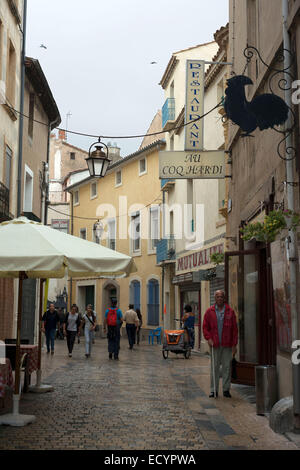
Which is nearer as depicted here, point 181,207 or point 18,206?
point 18,206

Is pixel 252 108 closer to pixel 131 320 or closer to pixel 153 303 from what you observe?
pixel 131 320

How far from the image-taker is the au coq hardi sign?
13211 millimetres

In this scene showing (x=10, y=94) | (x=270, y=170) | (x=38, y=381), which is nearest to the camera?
(x=270, y=170)

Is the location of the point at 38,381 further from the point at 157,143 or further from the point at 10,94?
the point at 157,143

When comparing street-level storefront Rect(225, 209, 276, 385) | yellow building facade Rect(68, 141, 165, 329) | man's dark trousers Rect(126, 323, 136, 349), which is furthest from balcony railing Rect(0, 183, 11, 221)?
yellow building facade Rect(68, 141, 165, 329)

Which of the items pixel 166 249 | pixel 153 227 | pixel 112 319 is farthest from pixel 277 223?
pixel 153 227

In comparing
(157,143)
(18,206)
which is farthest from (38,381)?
(157,143)

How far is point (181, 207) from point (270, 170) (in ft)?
55.3

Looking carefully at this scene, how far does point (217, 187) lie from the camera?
63.9 feet

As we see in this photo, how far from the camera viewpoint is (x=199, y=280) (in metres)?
20.2

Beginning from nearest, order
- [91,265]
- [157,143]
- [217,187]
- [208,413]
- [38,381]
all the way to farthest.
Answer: [91,265], [208,413], [38,381], [217,187], [157,143]

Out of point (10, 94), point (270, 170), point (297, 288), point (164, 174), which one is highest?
point (10, 94)

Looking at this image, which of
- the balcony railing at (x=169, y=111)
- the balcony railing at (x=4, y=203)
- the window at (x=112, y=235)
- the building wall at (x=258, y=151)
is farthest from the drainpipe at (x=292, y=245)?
the window at (x=112, y=235)

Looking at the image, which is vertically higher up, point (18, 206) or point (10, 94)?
point (10, 94)
